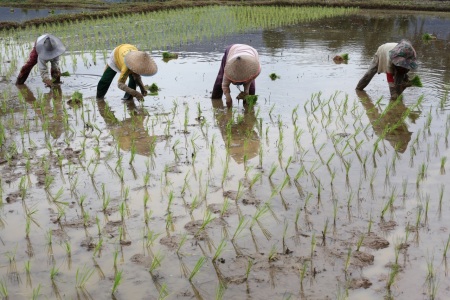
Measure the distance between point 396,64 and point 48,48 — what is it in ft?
14.0

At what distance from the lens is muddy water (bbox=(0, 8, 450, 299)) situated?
2.72m

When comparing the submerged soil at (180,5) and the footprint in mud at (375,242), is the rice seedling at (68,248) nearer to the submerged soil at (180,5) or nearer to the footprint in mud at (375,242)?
the footprint in mud at (375,242)

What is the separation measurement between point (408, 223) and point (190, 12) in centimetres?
1428

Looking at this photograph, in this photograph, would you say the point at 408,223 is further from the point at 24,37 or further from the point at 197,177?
the point at 24,37

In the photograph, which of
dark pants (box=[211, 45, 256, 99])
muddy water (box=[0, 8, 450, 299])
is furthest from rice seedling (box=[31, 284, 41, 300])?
dark pants (box=[211, 45, 256, 99])

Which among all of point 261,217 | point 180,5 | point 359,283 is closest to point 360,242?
point 359,283

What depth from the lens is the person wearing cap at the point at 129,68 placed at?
574cm

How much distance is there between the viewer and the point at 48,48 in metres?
6.86

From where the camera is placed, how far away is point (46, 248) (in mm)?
3012

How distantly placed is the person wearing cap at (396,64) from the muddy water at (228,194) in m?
0.24

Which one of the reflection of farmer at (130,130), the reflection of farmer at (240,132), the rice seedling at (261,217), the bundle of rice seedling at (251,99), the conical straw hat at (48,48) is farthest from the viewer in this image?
the conical straw hat at (48,48)

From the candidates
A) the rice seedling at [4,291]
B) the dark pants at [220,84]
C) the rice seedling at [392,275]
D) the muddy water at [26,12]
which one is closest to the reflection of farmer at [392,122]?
the dark pants at [220,84]

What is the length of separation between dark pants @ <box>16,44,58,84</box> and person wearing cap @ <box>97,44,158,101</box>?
1197 mm

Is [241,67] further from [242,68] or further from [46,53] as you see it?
[46,53]
